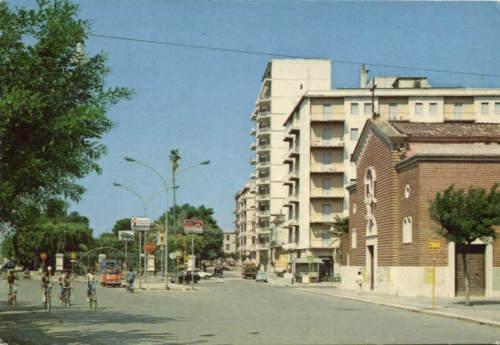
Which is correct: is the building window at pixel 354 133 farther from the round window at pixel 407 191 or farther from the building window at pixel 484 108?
the round window at pixel 407 191

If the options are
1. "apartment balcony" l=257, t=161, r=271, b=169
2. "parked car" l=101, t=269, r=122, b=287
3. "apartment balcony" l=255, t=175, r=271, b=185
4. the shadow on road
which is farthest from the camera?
"apartment balcony" l=255, t=175, r=271, b=185

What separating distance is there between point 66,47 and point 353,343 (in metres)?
10.4

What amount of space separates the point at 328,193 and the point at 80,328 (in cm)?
7091

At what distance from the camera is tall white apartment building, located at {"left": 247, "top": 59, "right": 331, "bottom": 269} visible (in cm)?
10825

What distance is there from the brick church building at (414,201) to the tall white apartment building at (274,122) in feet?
171

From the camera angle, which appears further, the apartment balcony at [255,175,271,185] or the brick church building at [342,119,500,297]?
the apartment balcony at [255,175,271,185]

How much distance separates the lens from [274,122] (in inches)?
4513

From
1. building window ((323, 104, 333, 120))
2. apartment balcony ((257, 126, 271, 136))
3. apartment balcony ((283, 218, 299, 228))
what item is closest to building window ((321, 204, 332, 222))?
apartment balcony ((283, 218, 299, 228))

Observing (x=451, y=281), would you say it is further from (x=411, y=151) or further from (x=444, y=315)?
(x=444, y=315)

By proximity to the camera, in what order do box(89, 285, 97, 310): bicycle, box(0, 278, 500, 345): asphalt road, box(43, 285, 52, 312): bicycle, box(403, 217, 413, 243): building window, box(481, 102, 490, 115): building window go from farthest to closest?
box(481, 102, 490, 115): building window → box(403, 217, 413, 243): building window → box(89, 285, 97, 310): bicycle → box(43, 285, 52, 312): bicycle → box(0, 278, 500, 345): asphalt road

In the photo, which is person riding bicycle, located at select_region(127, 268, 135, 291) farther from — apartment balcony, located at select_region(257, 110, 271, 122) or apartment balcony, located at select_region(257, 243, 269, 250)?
apartment balcony, located at select_region(257, 243, 269, 250)

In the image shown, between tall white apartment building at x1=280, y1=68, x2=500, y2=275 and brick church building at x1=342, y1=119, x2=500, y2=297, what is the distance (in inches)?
1335

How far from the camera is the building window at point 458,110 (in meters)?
92.8

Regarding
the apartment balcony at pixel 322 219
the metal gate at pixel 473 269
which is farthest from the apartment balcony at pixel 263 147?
the metal gate at pixel 473 269
